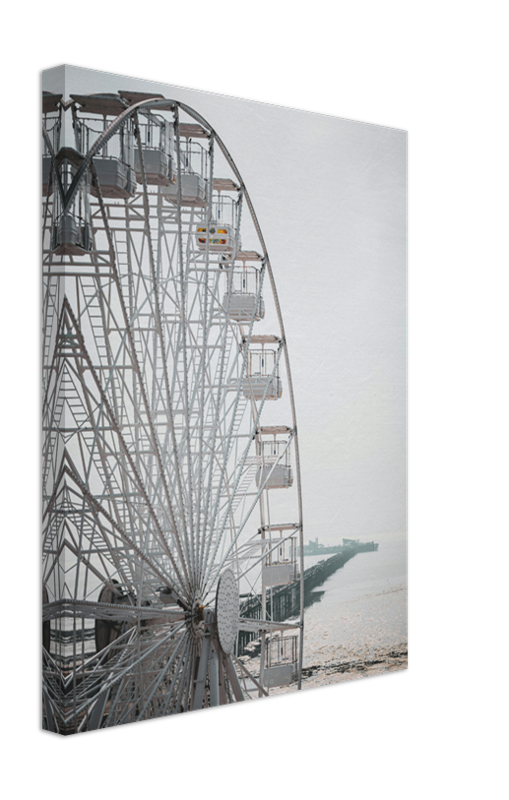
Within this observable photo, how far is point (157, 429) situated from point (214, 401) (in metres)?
0.54

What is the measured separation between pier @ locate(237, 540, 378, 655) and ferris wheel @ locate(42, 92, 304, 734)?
0.09 feet

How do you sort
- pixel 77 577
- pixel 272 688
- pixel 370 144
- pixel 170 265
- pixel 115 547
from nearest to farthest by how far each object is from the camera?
pixel 77 577
pixel 115 547
pixel 170 265
pixel 272 688
pixel 370 144

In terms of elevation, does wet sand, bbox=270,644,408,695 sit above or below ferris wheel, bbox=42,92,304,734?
below

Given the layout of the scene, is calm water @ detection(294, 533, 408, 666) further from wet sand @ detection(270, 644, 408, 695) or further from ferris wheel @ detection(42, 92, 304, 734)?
ferris wheel @ detection(42, 92, 304, 734)

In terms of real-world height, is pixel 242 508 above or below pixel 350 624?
above

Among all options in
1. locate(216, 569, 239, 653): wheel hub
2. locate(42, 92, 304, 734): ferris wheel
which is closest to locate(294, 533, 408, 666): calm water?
locate(42, 92, 304, 734): ferris wheel

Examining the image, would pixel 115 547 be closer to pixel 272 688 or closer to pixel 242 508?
pixel 242 508

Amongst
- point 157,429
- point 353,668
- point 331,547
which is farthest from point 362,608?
point 157,429

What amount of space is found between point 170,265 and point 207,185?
2.66ft

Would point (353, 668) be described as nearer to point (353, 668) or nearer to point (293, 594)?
point (353, 668)

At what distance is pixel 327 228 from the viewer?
894cm

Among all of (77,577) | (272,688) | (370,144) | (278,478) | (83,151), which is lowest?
(272,688)

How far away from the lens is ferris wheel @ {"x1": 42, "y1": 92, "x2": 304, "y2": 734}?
22.7 ft

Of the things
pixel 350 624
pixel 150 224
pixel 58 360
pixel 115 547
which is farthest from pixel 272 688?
pixel 150 224
